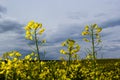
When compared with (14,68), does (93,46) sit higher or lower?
higher

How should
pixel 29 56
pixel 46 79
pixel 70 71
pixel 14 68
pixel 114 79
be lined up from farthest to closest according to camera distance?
1. pixel 114 79
2. pixel 70 71
3. pixel 46 79
4. pixel 29 56
5. pixel 14 68

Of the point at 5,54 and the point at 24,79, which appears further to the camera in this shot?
the point at 24,79

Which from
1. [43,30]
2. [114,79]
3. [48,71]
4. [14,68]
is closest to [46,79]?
[48,71]

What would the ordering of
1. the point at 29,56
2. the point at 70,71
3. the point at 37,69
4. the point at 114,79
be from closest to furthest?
the point at 29,56 → the point at 37,69 → the point at 70,71 → the point at 114,79

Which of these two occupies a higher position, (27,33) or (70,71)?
(27,33)

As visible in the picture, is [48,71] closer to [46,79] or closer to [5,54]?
[46,79]

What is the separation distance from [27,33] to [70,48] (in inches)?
72.9

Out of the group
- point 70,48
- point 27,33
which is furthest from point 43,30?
point 70,48

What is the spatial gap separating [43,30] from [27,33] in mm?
626

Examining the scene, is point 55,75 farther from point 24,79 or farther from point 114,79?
point 114,79

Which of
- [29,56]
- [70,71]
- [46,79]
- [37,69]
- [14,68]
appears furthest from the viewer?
[70,71]

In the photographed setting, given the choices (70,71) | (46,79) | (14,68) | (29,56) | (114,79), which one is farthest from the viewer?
(114,79)

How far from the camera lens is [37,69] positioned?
1390 centimetres

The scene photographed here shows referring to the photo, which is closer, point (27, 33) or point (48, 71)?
point (27, 33)
